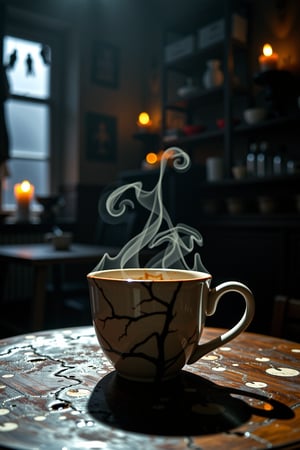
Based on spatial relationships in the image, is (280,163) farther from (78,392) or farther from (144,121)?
(78,392)

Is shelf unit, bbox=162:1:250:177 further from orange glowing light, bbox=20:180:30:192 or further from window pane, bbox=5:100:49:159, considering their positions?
orange glowing light, bbox=20:180:30:192

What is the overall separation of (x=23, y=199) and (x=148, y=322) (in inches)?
119

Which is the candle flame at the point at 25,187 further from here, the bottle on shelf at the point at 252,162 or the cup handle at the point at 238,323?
the cup handle at the point at 238,323

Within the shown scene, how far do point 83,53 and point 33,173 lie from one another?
3.67 ft

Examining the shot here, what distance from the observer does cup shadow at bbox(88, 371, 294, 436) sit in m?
0.43

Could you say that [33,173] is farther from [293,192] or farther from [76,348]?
[76,348]

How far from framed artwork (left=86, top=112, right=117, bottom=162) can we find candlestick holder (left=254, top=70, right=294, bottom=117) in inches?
58.5

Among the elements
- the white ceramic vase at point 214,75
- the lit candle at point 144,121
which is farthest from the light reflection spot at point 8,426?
the lit candle at point 144,121

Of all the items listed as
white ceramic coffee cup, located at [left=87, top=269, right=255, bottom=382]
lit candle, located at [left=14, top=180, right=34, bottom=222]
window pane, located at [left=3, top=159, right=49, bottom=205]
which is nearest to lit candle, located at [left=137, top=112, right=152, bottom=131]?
window pane, located at [left=3, top=159, right=49, bottom=205]

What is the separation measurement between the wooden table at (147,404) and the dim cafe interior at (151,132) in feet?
5.85

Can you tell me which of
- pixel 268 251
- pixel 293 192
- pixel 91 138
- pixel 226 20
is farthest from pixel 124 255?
pixel 91 138

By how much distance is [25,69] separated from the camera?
12.4 ft

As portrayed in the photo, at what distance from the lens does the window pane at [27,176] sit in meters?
3.79

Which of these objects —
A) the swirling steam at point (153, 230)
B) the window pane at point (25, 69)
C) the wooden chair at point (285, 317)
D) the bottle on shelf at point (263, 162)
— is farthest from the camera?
the window pane at point (25, 69)
